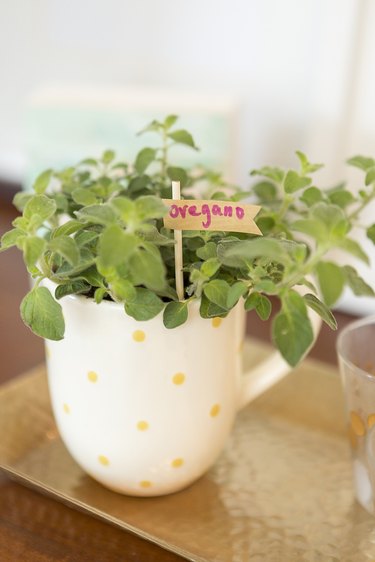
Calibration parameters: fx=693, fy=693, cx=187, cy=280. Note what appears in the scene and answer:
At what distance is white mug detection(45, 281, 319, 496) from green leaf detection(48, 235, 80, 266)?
45 mm

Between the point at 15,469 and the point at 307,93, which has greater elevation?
the point at 307,93

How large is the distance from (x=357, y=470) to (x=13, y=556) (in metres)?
0.22

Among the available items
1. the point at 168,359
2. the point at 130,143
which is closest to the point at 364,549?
the point at 168,359

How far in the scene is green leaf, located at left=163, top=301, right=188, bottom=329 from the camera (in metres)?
0.35

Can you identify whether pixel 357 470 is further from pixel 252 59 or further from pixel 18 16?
pixel 18 16

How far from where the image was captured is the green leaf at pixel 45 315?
1.14ft

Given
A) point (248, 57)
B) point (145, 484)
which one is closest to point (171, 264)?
point (145, 484)

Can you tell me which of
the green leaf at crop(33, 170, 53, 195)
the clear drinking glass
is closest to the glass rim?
the clear drinking glass

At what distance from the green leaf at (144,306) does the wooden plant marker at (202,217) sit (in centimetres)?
2

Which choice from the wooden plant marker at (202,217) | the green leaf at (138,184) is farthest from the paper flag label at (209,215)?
the green leaf at (138,184)

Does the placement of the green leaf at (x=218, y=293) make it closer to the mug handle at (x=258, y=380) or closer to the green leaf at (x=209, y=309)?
the green leaf at (x=209, y=309)

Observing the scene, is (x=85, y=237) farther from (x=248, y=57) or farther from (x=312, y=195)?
(x=248, y=57)

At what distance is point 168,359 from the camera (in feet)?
1.23

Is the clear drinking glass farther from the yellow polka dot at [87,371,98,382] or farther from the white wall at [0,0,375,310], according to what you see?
the white wall at [0,0,375,310]
